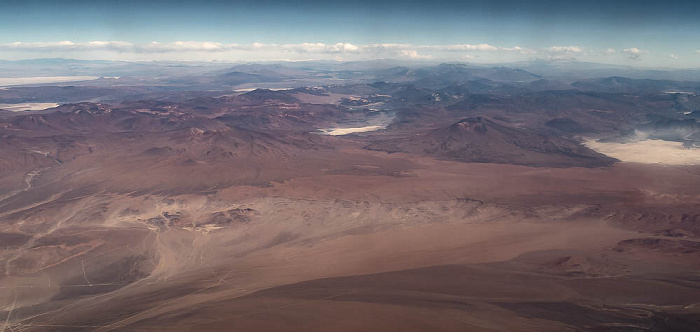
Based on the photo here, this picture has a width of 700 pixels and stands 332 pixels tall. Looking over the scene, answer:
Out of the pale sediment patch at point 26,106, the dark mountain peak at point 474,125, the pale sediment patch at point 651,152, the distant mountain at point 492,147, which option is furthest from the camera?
the pale sediment patch at point 26,106

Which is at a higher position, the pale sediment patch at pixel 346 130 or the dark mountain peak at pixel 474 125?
the dark mountain peak at pixel 474 125

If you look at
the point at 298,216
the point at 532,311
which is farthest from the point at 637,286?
the point at 298,216

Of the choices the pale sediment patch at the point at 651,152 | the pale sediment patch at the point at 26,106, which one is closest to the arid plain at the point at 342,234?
the pale sediment patch at the point at 651,152

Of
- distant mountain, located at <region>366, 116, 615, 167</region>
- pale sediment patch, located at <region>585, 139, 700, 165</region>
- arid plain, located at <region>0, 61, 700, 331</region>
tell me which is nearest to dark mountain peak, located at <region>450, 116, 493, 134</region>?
distant mountain, located at <region>366, 116, 615, 167</region>

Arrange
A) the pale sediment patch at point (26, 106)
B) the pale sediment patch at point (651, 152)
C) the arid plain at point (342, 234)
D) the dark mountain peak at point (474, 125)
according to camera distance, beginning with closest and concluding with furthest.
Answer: the arid plain at point (342, 234) → the pale sediment patch at point (651, 152) → the dark mountain peak at point (474, 125) → the pale sediment patch at point (26, 106)

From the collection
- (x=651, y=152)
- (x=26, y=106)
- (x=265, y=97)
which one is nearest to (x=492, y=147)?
(x=651, y=152)

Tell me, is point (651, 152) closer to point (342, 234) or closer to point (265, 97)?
point (342, 234)

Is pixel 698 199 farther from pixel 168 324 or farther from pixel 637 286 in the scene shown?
pixel 168 324

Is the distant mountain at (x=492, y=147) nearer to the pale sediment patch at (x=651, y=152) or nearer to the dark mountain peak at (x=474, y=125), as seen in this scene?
the dark mountain peak at (x=474, y=125)
